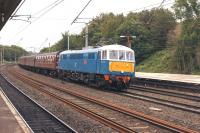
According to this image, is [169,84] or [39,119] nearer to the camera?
[39,119]

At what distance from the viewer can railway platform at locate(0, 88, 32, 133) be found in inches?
530

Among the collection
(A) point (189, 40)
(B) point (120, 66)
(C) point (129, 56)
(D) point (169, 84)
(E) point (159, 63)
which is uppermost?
(A) point (189, 40)

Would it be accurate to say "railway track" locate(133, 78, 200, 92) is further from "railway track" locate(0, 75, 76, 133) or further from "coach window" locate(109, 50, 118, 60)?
"railway track" locate(0, 75, 76, 133)

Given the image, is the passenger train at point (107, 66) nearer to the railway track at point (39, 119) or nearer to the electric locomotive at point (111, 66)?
the electric locomotive at point (111, 66)

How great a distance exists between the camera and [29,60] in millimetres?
74250

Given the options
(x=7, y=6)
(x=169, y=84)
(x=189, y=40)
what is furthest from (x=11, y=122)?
(x=189, y=40)

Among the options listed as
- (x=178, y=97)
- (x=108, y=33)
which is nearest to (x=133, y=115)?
(x=178, y=97)

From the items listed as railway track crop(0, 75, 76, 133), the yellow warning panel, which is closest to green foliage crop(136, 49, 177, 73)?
the yellow warning panel

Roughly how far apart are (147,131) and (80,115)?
4506 mm

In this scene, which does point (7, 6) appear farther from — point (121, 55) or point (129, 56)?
point (129, 56)

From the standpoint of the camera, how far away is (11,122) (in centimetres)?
1500

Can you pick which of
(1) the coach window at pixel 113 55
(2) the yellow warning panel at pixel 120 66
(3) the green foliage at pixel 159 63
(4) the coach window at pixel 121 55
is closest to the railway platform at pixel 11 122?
(2) the yellow warning panel at pixel 120 66

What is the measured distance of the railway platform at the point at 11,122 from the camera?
1347 centimetres

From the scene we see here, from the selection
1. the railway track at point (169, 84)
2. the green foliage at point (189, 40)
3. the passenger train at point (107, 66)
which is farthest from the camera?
the green foliage at point (189, 40)
